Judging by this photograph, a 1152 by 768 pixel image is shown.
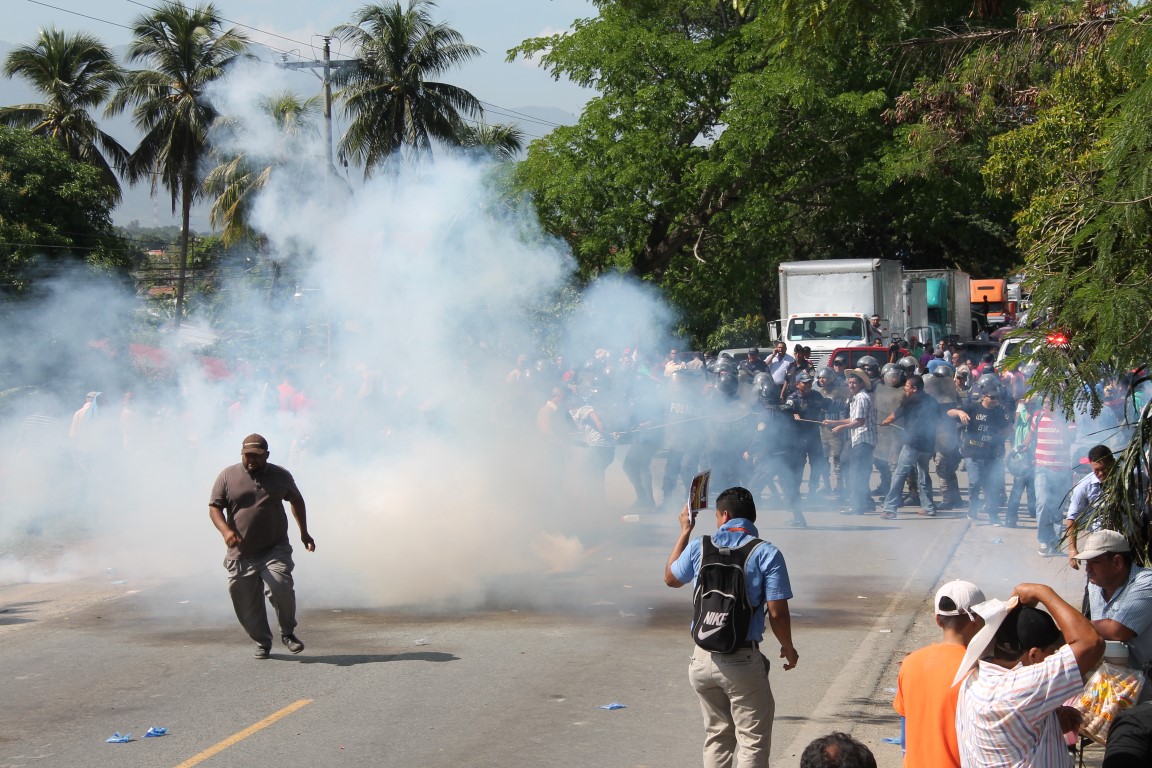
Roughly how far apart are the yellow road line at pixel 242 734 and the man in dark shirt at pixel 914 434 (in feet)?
28.2

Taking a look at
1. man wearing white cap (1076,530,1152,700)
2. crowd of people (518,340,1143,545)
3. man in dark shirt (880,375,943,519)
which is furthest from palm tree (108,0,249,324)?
man wearing white cap (1076,530,1152,700)

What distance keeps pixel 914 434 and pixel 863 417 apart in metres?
0.70

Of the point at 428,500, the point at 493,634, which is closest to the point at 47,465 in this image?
the point at 428,500

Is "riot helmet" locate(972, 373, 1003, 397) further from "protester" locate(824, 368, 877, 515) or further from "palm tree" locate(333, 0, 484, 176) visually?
"palm tree" locate(333, 0, 484, 176)

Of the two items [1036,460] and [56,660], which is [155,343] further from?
[1036,460]

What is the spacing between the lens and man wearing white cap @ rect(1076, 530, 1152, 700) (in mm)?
4469

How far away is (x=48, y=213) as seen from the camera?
67.3ft

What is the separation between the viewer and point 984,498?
13719mm

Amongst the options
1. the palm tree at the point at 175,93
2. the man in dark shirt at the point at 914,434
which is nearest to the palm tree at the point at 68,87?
the palm tree at the point at 175,93

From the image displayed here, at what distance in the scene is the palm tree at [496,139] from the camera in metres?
33.9

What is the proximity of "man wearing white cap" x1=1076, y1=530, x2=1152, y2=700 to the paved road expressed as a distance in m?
1.54

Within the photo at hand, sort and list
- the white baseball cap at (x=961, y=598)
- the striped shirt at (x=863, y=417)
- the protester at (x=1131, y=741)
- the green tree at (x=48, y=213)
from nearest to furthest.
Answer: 1. the protester at (x=1131, y=741)
2. the white baseball cap at (x=961, y=598)
3. the striped shirt at (x=863, y=417)
4. the green tree at (x=48, y=213)

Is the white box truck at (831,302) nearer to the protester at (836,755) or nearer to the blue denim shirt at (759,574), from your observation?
the blue denim shirt at (759,574)

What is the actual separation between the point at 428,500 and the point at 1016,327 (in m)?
8.08
